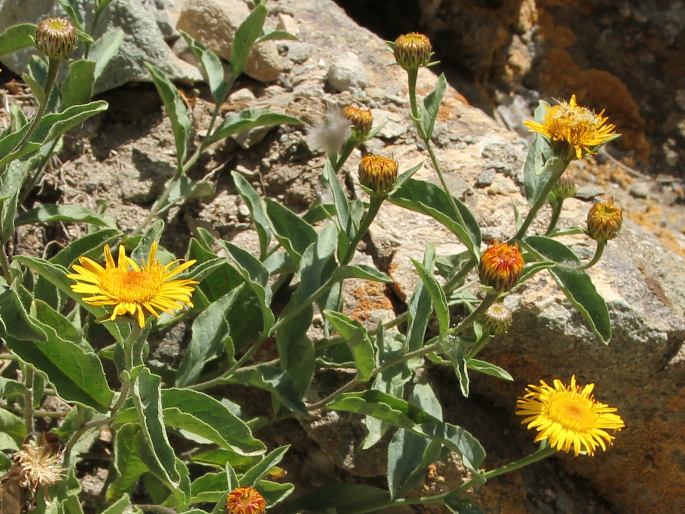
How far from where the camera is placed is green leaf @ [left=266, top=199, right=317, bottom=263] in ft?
13.1

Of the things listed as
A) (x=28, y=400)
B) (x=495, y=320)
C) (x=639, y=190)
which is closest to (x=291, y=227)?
(x=495, y=320)

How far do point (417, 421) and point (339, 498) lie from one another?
1.93ft

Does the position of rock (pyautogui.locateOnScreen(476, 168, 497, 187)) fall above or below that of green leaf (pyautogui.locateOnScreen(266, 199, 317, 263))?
above

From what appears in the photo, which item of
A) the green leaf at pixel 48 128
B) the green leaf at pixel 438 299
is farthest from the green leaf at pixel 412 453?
the green leaf at pixel 48 128

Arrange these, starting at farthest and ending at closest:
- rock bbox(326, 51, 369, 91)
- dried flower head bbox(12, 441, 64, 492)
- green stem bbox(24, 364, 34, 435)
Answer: rock bbox(326, 51, 369, 91) → green stem bbox(24, 364, 34, 435) → dried flower head bbox(12, 441, 64, 492)

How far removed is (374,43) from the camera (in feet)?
17.5

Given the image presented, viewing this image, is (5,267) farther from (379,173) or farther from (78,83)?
(379,173)

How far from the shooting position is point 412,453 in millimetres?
3887

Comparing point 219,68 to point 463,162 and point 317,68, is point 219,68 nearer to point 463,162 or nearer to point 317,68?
point 317,68

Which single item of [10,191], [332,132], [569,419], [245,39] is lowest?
[10,191]

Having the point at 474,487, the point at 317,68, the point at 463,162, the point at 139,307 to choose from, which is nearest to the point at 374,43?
the point at 317,68

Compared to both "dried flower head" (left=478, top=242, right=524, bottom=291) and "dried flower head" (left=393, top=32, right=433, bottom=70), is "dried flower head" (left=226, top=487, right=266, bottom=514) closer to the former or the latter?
"dried flower head" (left=478, top=242, right=524, bottom=291)

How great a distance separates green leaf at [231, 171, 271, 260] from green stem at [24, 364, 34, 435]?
1.01m

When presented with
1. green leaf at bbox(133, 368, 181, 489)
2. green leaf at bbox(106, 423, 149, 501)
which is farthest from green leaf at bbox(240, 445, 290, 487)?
green leaf at bbox(106, 423, 149, 501)
